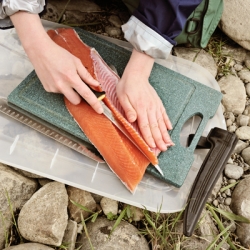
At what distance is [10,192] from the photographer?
5.63 feet

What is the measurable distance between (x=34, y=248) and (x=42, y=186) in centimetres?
32

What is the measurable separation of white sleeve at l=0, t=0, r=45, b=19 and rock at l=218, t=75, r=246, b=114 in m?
1.10

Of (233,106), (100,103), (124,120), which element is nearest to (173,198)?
(124,120)

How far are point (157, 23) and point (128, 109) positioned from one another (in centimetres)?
39

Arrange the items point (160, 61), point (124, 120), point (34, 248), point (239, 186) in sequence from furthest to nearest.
→ point (160, 61) → point (239, 186) → point (124, 120) → point (34, 248)

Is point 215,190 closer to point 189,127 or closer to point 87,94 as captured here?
point 189,127

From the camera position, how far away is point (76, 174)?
1754mm

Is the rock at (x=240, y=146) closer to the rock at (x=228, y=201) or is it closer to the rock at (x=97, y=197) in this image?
the rock at (x=228, y=201)

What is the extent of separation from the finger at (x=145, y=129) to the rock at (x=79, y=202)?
366 mm

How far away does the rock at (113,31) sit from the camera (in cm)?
233

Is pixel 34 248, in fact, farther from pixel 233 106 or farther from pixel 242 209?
pixel 233 106

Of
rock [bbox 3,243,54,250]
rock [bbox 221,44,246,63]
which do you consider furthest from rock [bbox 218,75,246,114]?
rock [bbox 3,243,54,250]

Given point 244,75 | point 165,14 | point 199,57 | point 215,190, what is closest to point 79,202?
point 215,190

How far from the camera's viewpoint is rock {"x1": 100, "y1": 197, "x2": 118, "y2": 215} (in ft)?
5.79
